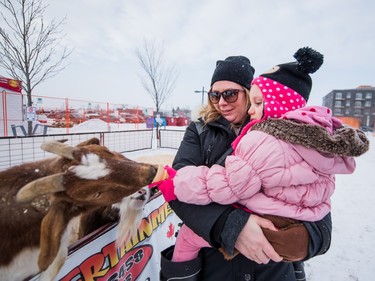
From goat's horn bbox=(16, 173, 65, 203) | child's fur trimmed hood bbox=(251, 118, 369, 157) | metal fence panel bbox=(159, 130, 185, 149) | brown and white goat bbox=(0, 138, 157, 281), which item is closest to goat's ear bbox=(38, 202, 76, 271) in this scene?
brown and white goat bbox=(0, 138, 157, 281)

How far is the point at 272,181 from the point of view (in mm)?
1145

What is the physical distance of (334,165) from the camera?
3.91ft

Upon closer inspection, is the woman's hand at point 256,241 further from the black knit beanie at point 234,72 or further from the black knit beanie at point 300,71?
the black knit beanie at point 234,72

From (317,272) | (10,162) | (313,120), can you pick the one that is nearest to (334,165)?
(313,120)

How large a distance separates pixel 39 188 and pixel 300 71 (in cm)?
173

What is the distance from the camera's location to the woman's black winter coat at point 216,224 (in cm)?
122

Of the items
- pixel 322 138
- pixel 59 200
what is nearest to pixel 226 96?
pixel 322 138

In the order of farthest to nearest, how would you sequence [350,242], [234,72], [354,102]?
[354,102], [350,242], [234,72]

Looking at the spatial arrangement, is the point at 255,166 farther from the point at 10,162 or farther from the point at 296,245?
the point at 10,162

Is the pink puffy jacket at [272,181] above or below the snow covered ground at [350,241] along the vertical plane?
above

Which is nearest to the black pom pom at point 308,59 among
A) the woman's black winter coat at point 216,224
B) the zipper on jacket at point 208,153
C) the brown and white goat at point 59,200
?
the woman's black winter coat at point 216,224

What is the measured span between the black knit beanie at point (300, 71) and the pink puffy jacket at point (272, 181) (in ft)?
1.53

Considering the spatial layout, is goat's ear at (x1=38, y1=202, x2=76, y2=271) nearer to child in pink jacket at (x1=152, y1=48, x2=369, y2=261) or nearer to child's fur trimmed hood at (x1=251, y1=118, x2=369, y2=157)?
child in pink jacket at (x1=152, y1=48, x2=369, y2=261)

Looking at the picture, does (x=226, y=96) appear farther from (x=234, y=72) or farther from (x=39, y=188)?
(x=39, y=188)
